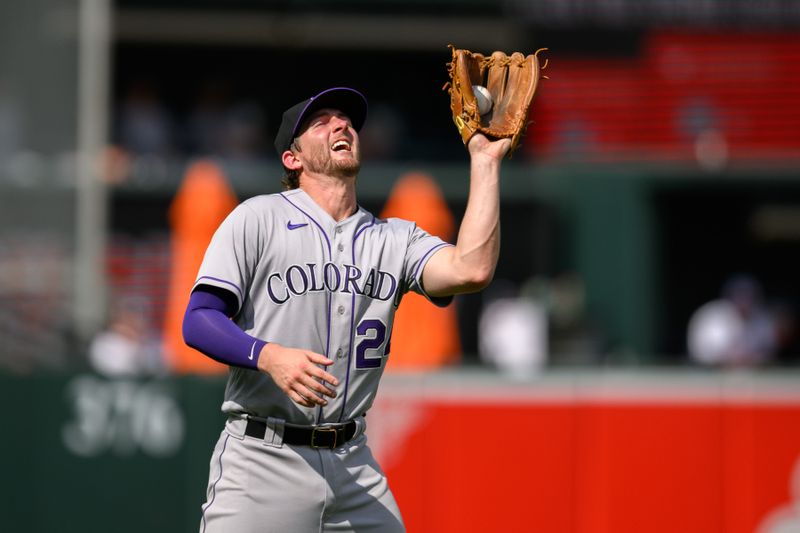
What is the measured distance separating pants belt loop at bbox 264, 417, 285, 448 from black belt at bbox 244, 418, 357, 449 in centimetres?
1

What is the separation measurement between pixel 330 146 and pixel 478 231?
0.54 meters

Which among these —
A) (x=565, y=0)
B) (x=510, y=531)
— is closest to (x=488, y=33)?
(x=565, y=0)

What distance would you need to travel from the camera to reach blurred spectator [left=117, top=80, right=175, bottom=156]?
46.8 feet

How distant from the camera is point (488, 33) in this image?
16.3m

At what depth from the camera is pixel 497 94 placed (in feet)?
12.2

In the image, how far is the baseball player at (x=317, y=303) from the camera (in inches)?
140

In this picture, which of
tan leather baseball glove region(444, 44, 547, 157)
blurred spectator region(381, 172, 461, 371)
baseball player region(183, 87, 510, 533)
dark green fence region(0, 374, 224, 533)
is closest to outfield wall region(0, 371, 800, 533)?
dark green fence region(0, 374, 224, 533)

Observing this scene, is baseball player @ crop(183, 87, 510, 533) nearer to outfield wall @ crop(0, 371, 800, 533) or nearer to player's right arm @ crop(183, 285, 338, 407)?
player's right arm @ crop(183, 285, 338, 407)

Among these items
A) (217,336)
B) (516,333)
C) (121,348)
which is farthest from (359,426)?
(516,333)

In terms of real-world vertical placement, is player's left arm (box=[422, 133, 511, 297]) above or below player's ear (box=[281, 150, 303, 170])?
below

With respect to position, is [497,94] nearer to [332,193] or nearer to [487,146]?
[487,146]

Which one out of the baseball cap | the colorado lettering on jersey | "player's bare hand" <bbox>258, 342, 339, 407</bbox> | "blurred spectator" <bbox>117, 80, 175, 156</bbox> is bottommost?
"player's bare hand" <bbox>258, 342, 339, 407</bbox>

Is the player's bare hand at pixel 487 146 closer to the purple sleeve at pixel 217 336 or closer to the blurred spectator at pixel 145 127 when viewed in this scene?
the purple sleeve at pixel 217 336

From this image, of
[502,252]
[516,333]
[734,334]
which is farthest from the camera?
[502,252]
